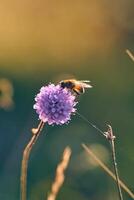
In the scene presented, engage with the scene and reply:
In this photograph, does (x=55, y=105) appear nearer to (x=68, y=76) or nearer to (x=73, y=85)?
(x=73, y=85)

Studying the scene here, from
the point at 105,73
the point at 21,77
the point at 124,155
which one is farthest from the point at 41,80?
the point at 124,155

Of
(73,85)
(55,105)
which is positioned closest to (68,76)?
(73,85)

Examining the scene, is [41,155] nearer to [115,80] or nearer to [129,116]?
[129,116]

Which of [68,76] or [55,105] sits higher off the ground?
[68,76]

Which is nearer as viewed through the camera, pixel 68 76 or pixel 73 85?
pixel 73 85

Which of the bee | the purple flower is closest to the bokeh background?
the bee

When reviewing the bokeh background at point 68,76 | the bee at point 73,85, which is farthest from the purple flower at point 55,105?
the bokeh background at point 68,76

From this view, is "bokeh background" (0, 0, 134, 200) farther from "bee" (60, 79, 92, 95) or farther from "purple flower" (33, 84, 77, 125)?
"purple flower" (33, 84, 77, 125)
